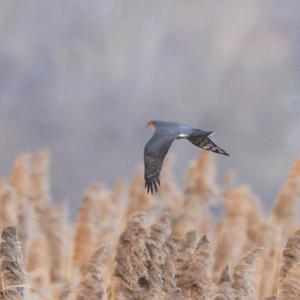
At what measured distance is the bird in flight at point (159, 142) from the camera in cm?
1181

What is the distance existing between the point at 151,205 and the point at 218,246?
3.48m

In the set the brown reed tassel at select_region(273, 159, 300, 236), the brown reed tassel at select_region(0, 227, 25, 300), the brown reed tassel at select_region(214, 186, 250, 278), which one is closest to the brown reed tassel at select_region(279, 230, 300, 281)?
the brown reed tassel at select_region(0, 227, 25, 300)

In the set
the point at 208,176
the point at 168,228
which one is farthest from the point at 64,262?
the point at 168,228

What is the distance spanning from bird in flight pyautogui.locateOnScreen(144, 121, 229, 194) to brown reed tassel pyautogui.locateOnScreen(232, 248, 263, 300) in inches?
116

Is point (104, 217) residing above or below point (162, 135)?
above

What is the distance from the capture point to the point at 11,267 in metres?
12.1

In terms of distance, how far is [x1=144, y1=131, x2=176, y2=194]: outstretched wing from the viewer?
1179cm

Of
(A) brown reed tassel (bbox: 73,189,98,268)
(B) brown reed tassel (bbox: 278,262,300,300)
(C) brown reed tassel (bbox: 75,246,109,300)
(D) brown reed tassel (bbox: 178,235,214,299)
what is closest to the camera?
(B) brown reed tassel (bbox: 278,262,300,300)

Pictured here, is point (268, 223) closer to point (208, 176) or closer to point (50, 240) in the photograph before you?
point (208, 176)

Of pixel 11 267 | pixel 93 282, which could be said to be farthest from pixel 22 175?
pixel 11 267

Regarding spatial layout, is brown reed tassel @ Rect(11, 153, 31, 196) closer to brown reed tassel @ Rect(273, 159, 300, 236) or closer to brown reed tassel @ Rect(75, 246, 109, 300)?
brown reed tassel @ Rect(273, 159, 300, 236)

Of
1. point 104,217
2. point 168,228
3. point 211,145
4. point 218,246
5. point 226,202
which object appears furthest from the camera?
point 104,217

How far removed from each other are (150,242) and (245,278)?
1.83 metres

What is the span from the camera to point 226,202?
1761 inches
